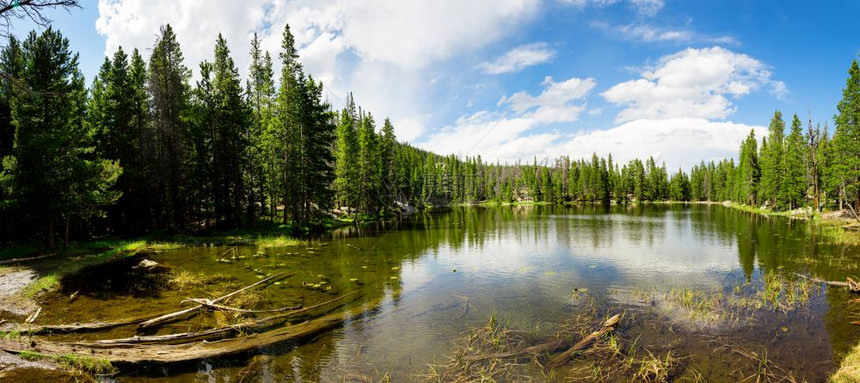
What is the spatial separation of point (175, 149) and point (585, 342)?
137ft

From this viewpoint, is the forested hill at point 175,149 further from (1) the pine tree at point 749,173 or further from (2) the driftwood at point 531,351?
(1) the pine tree at point 749,173

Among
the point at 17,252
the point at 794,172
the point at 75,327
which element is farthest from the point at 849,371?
the point at 794,172

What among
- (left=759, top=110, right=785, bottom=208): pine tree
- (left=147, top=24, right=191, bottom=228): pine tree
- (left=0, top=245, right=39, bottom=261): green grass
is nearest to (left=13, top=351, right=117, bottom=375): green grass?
(left=0, top=245, right=39, bottom=261): green grass

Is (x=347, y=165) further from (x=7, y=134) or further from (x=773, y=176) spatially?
(x=773, y=176)

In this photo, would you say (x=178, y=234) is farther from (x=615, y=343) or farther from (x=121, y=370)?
(x=615, y=343)

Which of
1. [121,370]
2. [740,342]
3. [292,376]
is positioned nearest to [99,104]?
[121,370]

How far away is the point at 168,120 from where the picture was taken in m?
37.6

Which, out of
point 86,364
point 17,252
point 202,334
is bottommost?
point 202,334

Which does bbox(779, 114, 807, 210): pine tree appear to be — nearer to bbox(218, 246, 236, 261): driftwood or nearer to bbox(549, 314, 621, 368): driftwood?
bbox(549, 314, 621, 368): driftwood

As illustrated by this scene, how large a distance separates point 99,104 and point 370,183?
36.3 metres

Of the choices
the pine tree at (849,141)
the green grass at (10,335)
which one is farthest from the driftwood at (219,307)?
the pine tree at (849,141)

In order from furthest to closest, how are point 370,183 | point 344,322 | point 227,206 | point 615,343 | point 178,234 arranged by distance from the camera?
point 370,183
point 227,206
point 178,234
point 344,322
point 615,343

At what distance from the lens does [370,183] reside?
62906 millimetres

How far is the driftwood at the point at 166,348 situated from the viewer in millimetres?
10055
